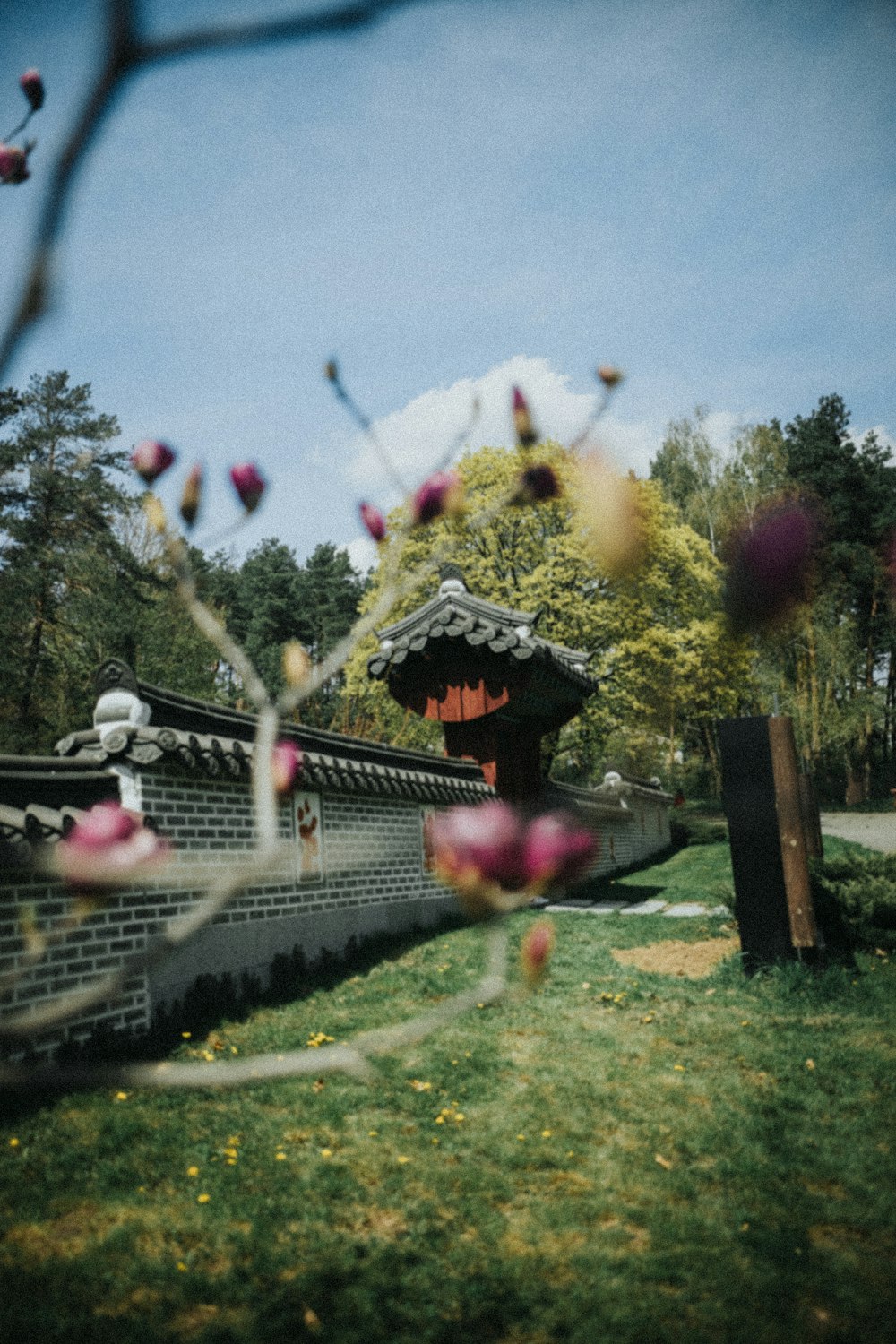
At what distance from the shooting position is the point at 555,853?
78 centimetres

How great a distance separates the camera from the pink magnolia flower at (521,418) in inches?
34.4

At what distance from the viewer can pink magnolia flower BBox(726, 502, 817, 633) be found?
0.85 m

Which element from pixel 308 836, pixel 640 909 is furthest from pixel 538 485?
pixel 640 909

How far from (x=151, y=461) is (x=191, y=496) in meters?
0.07

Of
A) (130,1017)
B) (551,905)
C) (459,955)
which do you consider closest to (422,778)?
(459,955)

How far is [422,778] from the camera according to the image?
9477 mm

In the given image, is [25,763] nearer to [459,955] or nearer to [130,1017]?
[130,1017]

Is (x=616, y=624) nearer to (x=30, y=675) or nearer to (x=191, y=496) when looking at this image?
(x=30, y=675)

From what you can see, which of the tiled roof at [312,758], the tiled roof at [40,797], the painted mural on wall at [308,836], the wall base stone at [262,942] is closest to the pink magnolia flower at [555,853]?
the tiled roof at [40,797]

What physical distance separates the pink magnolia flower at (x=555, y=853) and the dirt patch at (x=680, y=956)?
21.7 feet

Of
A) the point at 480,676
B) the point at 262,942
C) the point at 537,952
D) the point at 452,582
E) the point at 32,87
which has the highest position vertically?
the point at 452,582

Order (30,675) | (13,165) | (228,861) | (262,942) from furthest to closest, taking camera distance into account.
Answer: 1. (30,675)
2. (262,942)
3. (228,861)
4. (13,165)

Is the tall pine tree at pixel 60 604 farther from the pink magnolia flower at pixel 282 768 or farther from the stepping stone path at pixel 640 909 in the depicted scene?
the pink magnolia flower at pixel 282 768

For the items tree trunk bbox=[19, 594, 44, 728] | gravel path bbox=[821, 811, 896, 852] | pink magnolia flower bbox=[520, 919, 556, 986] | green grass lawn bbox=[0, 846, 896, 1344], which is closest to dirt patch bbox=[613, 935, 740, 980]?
green grass lawn bbox=[0, 846, 896, 1344]
